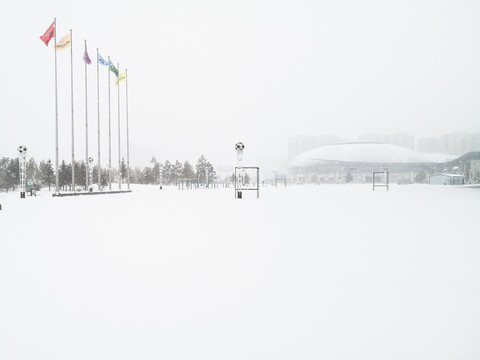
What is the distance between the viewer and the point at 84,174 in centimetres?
8894

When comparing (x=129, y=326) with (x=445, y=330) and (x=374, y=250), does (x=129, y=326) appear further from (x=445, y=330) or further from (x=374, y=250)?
(x=374, y=250)

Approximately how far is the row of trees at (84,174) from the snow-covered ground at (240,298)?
53.7 meters

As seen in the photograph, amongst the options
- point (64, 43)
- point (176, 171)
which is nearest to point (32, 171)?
point (176, 171)

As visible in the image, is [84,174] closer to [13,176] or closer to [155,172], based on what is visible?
[13,176]

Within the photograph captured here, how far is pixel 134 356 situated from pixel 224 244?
6.06 metres

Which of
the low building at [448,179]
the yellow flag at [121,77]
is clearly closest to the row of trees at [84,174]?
the yellow flag at [121,77]

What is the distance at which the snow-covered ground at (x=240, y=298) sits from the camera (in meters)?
4.06

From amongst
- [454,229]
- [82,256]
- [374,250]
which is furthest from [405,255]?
[82,256]

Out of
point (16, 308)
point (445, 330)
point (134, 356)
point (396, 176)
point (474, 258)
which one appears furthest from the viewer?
point (396, 176)

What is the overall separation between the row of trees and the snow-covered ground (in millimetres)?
53670

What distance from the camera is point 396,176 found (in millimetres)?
190750

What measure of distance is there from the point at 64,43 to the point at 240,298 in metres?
36.9

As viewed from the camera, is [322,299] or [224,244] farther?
[224,244]

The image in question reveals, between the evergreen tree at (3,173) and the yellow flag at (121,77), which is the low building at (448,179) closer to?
the yellow flag at (121,77)
